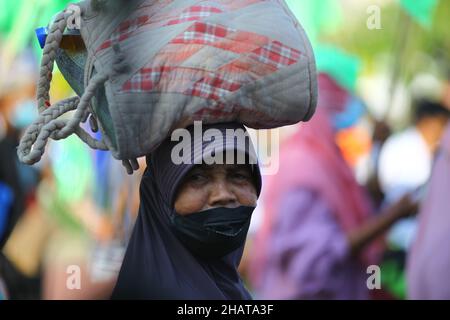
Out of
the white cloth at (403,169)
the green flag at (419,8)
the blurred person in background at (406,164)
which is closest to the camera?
the green flag at (419,8)

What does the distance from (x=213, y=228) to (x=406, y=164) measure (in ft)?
18.4

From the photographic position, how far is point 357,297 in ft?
20.7

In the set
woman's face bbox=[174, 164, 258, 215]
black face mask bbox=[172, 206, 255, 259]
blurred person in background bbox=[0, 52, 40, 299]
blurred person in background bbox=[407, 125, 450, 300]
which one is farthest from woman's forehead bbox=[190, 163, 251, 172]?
blurred person in background bbox=[0, 52, 40, 299]

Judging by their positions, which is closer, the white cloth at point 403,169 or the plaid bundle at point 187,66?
the plaid bundle at point 187,66

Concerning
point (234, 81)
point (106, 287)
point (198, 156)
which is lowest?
point (106, 287)

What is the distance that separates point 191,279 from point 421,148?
575 cm

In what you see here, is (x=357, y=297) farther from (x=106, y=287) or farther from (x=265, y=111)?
(x=265, y=111)

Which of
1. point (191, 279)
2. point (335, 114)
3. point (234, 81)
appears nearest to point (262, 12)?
point (234, 81)

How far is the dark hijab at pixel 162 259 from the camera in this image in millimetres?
3404

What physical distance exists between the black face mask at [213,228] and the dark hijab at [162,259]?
0.04 metres

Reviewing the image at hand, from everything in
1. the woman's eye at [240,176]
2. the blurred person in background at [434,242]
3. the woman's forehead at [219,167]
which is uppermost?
the woman's forehead at [219,167]

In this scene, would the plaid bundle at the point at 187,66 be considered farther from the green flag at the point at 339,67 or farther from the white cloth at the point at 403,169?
the white cloth at the point at 403,169

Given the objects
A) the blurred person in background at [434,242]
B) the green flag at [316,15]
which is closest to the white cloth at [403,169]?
the green flag at [316,15]

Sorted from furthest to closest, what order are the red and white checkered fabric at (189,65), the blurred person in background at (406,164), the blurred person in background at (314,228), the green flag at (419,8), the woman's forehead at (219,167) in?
Result: the blurred person in background at (406,164), the green flag at (419,8), the blurred person in background at (314,228), the woman's forehead at (219,167), the red and white checkered fabric at (189,65)
